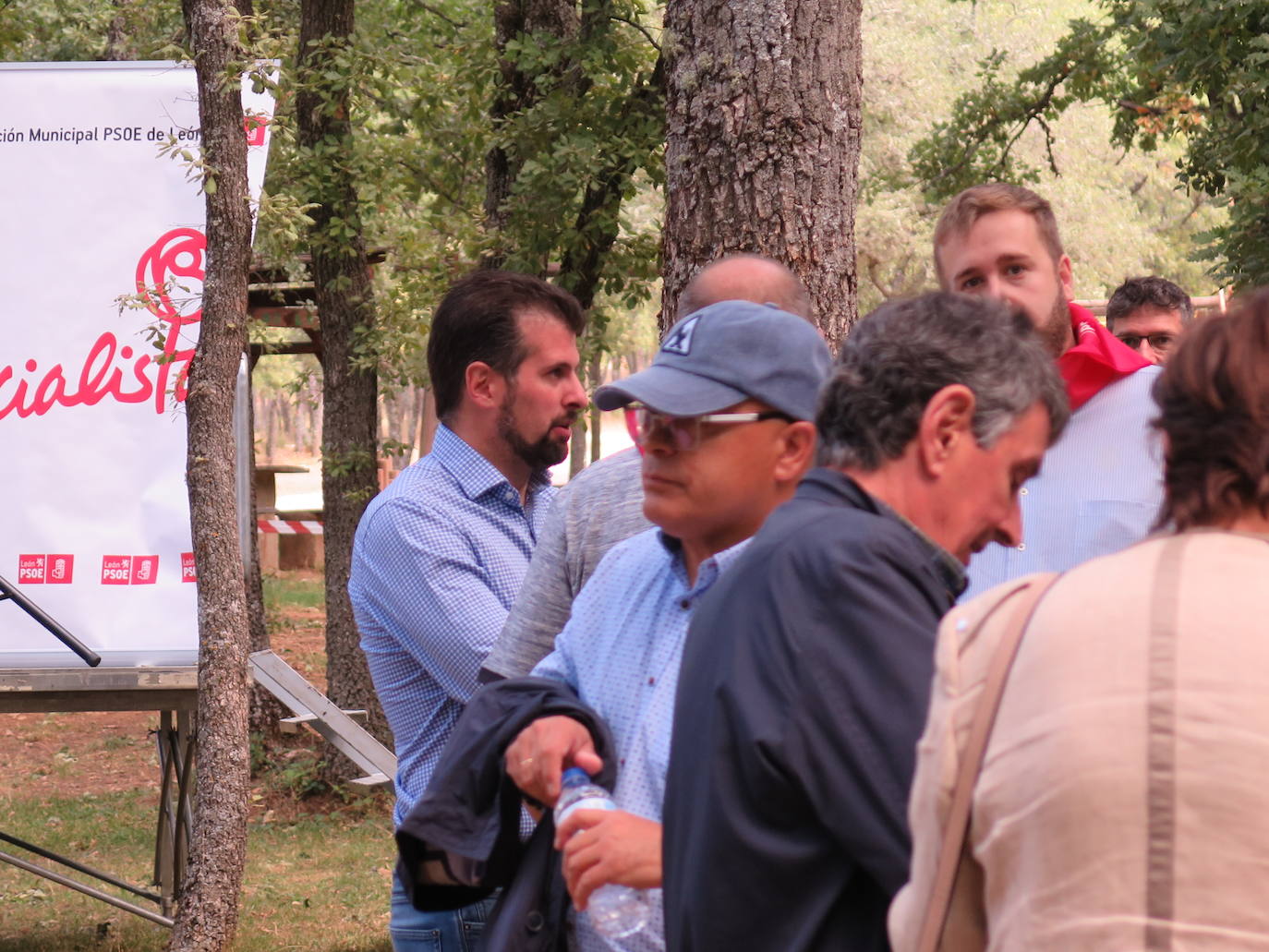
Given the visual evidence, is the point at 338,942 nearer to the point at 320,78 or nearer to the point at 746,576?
the point at 320,78

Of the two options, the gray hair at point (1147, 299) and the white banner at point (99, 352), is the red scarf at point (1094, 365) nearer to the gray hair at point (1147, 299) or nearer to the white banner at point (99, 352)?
the gray hair at point (1147, 299)

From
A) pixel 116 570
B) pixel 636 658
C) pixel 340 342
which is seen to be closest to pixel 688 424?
pixel 636 658

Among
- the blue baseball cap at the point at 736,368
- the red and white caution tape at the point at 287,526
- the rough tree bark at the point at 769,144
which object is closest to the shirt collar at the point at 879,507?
the blue baseball cap at the point at 736,368

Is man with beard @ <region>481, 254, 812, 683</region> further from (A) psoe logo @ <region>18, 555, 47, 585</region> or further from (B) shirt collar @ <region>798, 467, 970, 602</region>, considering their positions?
(A) psoe logo @ <region>18, 555, 47, 585</region>

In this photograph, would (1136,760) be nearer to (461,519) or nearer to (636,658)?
(636,658)

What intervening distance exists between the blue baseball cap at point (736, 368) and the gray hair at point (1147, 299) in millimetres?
3505

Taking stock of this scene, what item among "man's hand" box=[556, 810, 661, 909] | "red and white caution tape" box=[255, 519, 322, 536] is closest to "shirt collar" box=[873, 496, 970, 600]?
"man's hand" box=[556, 810, 661, 909]

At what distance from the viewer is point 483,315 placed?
11.0ft

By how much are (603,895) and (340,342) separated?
8939 millimetres

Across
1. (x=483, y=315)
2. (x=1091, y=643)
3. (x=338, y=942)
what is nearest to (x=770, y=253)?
(x=483, y=315)

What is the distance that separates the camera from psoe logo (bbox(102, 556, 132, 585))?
6559mm

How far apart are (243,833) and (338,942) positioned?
1580 millimetres

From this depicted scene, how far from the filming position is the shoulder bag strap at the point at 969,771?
1558mm

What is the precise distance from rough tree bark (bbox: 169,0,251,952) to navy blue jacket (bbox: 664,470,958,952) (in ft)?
15.0
